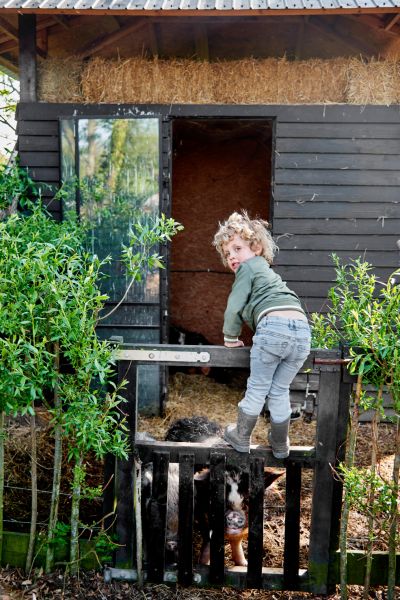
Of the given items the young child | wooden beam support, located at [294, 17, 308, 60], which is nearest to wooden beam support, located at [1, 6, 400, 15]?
wooden beam support, located at [294, 17, 308, 60]

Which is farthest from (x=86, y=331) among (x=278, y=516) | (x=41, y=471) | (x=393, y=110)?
(x=393, y=110)

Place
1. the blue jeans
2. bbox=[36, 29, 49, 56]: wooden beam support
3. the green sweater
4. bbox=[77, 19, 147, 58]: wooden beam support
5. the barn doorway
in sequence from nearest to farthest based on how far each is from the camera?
1. the blue jeans
2. the green sweater
3. bbox=[77, 19, 147, 58]: wooden beam support
4. bbox=[36, 29, 49, 56]: wooden beam support
5. the barn doorway

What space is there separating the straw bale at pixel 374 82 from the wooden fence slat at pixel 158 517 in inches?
178

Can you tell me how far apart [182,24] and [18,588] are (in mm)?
6106

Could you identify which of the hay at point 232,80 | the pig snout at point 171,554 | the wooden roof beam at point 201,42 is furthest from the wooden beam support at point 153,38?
the pig snout at point 171,554

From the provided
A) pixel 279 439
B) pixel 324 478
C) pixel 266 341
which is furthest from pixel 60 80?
pixel 324 478

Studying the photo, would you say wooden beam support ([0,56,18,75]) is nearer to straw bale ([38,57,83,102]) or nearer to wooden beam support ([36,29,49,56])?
wooden beam support ([36,29,49,56])

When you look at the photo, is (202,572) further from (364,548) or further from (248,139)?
(248,139)

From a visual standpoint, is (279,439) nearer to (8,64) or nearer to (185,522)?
(185,522)

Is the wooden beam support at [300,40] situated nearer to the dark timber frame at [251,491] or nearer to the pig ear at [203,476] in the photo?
the dark timber frame at [251,491]

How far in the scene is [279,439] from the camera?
286 centimetres

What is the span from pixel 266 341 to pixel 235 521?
114cm

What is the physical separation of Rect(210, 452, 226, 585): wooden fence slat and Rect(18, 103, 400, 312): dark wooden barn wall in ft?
11.1

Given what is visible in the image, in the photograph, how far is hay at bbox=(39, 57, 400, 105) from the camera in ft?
18.8
